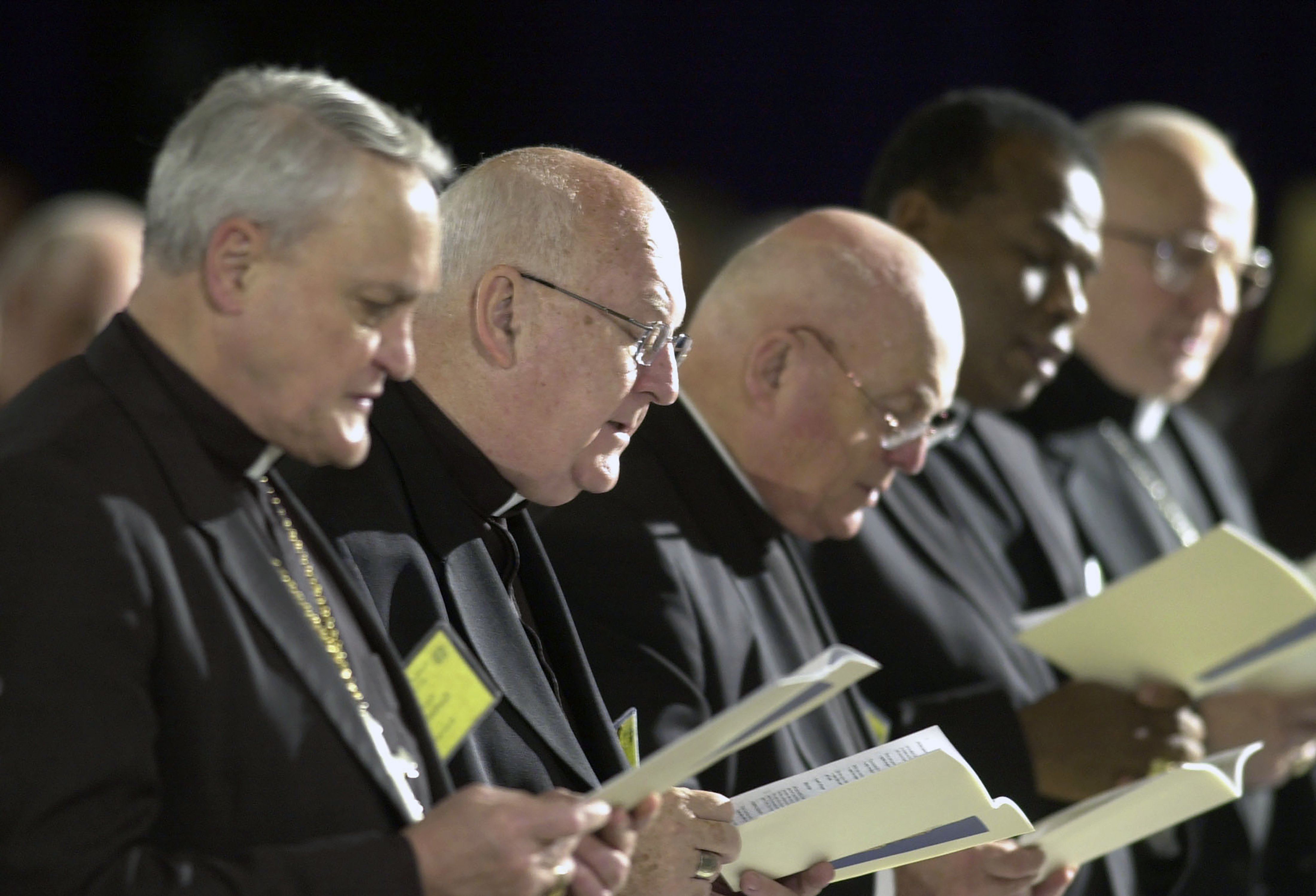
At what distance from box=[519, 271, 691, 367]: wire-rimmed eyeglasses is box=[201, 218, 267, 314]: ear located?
0.59 meters

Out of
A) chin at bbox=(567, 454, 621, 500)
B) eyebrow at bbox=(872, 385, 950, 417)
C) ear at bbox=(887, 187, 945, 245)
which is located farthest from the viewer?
ear at bbox=(887, 187, 945, 245)

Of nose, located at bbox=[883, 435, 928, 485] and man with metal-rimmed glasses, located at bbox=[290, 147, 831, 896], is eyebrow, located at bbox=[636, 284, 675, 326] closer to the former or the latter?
man with metal-rimmed glasses, located at bbox=[290, 147, 831, 896]

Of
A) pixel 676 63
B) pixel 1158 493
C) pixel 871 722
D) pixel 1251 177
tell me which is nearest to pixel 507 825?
pixel 871 722

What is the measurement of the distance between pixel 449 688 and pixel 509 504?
1.23ft

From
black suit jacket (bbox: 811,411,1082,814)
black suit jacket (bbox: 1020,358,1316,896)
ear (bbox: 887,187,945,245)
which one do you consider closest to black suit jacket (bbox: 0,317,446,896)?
black suit jacket (bbox: 811,411,1082,814)

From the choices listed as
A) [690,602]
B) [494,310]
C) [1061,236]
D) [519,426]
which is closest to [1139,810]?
[690,602]

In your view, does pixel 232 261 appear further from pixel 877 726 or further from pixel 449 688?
pixel 877 726

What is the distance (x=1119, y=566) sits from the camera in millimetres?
3924

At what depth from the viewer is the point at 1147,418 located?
4.33 metres

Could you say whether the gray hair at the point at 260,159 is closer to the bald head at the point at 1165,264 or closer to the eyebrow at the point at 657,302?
the eyebrow at the point at 657,302

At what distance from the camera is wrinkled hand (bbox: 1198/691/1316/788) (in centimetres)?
332

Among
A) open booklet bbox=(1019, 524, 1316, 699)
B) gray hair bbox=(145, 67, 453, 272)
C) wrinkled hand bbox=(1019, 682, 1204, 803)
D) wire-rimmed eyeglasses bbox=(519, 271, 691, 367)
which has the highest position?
gray hair bbox=(145, 67, 453, 272)

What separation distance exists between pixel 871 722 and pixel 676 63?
202 inches

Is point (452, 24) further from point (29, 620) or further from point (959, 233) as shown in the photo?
point (29, 620)
